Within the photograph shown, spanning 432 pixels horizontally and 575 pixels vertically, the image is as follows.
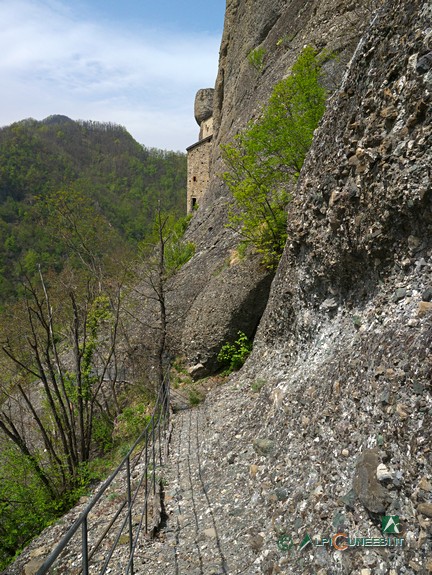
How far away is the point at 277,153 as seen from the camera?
345 inches

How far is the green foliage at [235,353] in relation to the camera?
973cm

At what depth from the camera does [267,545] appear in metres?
3.65

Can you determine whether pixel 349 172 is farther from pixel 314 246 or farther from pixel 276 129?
pixel 276 129

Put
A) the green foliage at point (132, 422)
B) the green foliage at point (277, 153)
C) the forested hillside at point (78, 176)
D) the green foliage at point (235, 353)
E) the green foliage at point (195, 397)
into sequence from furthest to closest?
the forested hillside at point (78, 176) → the green foliage at point (132, 422) → the green foliage at point (235, 353) → the green foliage at point (195, 397) → the green foliage at point (277, 153)

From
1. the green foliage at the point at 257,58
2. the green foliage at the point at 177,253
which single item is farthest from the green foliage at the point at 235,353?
the green foliage at the point at 257,58

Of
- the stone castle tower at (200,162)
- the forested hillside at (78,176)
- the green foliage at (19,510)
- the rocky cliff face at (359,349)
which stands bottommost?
the green foliage at (19,510)

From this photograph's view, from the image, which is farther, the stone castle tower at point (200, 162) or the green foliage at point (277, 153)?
the stone castle tower at point (200, 162)

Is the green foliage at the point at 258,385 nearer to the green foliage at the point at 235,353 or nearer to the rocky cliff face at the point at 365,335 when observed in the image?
the rocky cliff face at the point at 365,335

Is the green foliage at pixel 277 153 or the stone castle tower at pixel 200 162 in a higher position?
the stone castle tower at pixel 200 162

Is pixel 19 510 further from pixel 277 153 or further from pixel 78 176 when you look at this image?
pixel 78 176

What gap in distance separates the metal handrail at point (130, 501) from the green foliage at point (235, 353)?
63.4 inches

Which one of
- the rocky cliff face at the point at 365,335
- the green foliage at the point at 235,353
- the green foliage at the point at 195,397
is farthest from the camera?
the green foliage at the point at 235,353

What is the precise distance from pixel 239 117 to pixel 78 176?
71.6 m

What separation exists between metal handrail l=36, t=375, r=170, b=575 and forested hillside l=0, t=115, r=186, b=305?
3636 cm
